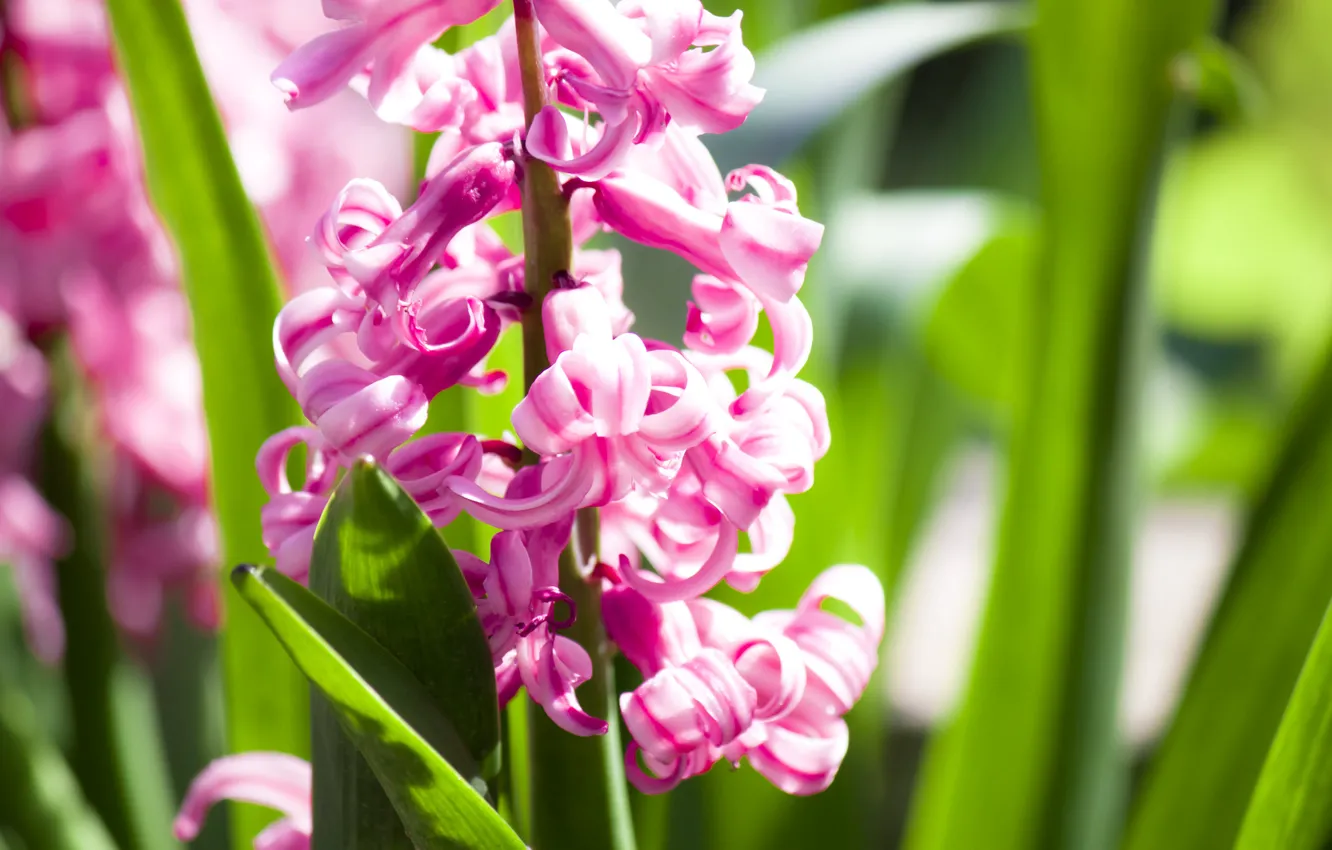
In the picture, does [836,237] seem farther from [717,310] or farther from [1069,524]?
[717,310]

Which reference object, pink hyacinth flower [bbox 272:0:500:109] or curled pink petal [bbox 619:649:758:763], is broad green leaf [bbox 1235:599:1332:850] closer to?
curled pink petal [bbox 619:649:758:763]

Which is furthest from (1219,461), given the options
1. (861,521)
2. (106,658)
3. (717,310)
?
(717,310)

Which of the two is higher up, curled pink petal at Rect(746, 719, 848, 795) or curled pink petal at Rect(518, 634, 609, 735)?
curled pink petal at Rect(518, 634, 609, 735)

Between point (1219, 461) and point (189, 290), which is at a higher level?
point (189, 290)

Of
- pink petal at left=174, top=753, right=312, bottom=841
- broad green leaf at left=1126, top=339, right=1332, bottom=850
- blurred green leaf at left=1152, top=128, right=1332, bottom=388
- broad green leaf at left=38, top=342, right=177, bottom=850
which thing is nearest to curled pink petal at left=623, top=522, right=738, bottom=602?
pink petal at left=174, top=753, right=312, bottom=841

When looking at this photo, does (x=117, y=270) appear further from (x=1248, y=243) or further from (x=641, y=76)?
(x=1248, y=243)

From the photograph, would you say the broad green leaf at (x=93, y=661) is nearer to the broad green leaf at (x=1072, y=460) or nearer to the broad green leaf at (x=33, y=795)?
the broad green leaf at (x=33, y=795)
